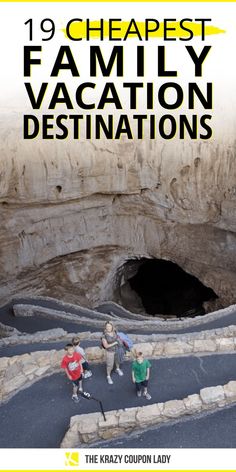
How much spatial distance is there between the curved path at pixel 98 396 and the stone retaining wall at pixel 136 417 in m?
0.19

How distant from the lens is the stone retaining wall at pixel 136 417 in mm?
6176

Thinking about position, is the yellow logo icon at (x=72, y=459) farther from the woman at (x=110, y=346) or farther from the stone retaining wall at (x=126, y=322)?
the stone retaining wall at (x=126, y=322)

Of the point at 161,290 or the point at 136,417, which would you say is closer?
the point at 136,417

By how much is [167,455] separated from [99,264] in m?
14.2

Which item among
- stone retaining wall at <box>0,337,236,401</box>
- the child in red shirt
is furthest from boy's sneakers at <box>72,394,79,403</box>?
stone retaining wall at <box>0,337,236,401</box>

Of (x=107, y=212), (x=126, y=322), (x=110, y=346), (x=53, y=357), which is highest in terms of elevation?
(x=107, y=212)

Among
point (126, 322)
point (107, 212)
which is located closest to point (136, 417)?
point (126, 322)

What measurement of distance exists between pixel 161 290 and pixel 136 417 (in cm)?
1839

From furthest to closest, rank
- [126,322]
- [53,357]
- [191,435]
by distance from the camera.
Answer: [126,322]
[53,357]
[191,435]

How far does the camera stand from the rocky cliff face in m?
15.9

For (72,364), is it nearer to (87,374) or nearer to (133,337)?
(87,374)

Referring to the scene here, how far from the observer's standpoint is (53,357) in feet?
25.3

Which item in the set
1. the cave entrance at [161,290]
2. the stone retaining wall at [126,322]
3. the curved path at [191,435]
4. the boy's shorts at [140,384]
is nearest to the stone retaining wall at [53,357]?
the boy's shorts at [140,384]

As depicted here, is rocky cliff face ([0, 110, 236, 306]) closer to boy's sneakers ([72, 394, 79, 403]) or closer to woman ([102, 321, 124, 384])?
woman ([102, 321, 124, 384])
